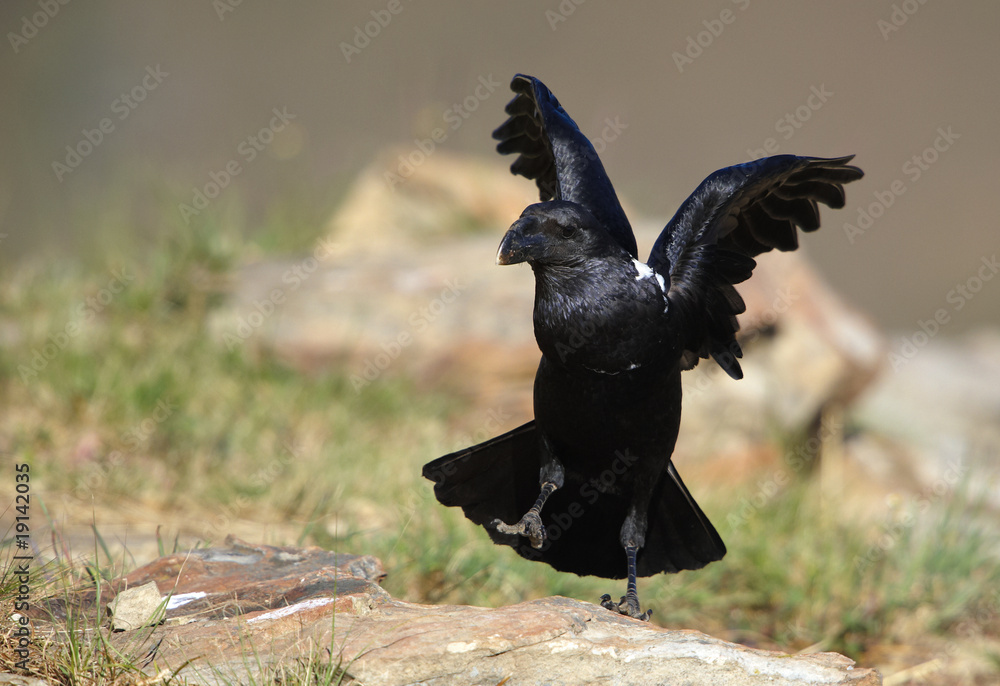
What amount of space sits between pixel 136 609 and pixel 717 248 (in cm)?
218

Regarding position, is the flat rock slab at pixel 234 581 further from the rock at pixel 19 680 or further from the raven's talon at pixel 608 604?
the raven's talon at pixel 608 604

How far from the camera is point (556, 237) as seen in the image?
2750mm

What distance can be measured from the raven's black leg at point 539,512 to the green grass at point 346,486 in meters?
0.85

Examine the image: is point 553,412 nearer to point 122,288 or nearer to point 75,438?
point 75,438

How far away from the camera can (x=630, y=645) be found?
8.15 ft

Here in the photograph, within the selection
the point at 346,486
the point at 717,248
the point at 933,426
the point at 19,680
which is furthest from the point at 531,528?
the point at 933,426

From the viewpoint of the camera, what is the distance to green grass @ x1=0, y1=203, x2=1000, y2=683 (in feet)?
13.9

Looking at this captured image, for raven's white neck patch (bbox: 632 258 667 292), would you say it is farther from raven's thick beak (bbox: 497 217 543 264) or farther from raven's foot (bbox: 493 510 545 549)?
raven's foot (bbox: 493 510 545 549)

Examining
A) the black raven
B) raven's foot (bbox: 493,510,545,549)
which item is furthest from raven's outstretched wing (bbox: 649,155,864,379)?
raven's foot (bbox: 493,510,545,549)

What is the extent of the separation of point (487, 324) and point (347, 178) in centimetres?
290

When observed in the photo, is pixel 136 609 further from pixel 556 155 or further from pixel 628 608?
pixel 556 155

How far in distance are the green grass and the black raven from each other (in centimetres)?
78

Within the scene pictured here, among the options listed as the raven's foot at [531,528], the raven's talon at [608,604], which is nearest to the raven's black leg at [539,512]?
the raven's foot at [531,528]

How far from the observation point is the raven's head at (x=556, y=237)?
8.82 feet
